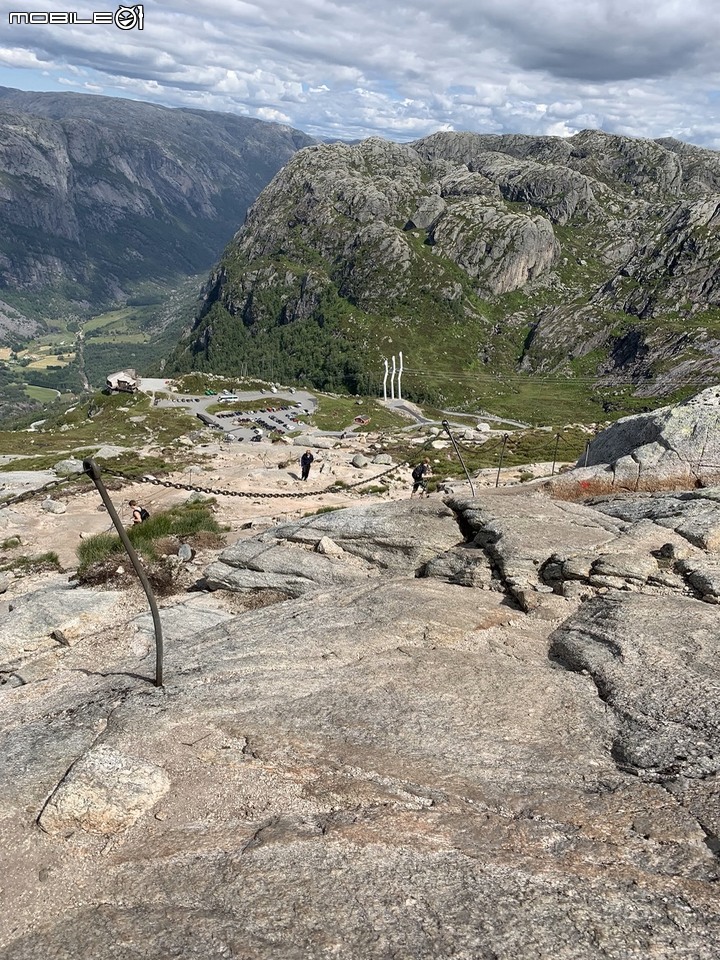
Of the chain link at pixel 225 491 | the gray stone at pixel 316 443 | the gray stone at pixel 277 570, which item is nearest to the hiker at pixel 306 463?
the chain link at pixel 225 491

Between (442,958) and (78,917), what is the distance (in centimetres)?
494

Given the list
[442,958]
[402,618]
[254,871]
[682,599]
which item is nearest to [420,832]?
[442,958]

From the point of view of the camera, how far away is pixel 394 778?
10.3 meters

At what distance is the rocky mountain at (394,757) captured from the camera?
25.6 feet

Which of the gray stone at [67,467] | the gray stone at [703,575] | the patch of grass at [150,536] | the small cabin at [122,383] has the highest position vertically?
the gray stone at [703,575]

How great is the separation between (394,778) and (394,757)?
0.54 meters

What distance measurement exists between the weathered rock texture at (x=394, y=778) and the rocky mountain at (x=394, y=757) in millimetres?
41

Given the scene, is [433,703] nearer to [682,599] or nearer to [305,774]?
[305,774]

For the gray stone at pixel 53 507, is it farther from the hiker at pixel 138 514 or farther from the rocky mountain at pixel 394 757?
the rocky mountain at pixel 394 757

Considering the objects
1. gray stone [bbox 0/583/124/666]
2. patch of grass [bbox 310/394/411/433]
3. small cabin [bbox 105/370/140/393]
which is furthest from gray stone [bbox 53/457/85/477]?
small cabin [bbox 105/370/140/393]

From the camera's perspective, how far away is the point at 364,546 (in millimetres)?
19781

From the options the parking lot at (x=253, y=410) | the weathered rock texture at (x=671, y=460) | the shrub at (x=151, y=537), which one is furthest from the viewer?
the parking lot at (x=253, y=410)

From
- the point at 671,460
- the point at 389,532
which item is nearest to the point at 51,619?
the point at 389,532

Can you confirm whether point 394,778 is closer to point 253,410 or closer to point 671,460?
point 671,460
